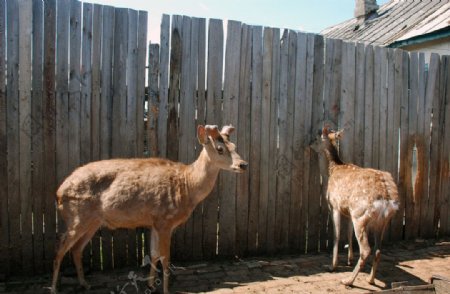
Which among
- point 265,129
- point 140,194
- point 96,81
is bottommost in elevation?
point 140,194

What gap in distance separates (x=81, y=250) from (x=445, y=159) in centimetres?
664

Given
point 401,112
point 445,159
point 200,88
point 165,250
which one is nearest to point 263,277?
point 165,250

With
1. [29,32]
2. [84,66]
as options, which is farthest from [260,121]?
[29,32]

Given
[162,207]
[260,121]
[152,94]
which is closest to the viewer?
[162,207]

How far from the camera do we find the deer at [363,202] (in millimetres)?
5410

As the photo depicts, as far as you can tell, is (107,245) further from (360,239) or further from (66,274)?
(360,239)

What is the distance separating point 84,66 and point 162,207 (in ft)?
7.11

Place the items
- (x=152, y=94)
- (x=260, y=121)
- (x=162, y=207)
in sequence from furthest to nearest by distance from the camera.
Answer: (x=260, y=121)
(x=152, y=94)
(x=162, y=207)

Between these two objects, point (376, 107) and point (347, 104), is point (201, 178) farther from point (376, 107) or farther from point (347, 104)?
point (376, 107)

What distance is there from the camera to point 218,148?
516 centimetres

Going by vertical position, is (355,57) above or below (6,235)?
above

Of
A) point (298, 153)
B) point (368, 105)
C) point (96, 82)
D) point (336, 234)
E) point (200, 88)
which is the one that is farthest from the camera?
point (368, 105)

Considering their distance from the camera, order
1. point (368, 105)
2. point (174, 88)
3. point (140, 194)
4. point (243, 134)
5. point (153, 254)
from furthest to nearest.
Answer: point (368, 105)
point (243, 134)
point (174, 88)
point (153, 254)
point (140, 194)

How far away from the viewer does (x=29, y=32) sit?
514 centimetres
